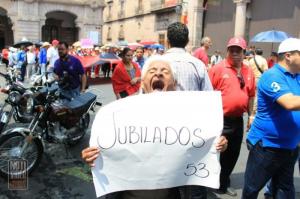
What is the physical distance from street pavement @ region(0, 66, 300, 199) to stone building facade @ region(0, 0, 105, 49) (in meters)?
23.4

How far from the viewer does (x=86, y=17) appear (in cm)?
3484

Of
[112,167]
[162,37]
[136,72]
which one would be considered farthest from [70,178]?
[162,37]

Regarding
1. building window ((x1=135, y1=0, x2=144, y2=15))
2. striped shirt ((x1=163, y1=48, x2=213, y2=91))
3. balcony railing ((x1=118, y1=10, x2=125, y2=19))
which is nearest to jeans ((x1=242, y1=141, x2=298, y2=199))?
striped shirt ((x1=163, y1=48, x2=213, y2=91))

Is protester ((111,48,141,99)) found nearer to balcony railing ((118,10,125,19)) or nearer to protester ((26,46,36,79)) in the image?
protester ((26,46,36,79))

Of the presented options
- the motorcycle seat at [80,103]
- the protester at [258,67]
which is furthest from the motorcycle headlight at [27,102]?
the protester at [258,67]

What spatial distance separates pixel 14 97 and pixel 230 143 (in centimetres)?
311

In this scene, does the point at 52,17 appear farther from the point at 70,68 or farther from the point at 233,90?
the point at 233,90

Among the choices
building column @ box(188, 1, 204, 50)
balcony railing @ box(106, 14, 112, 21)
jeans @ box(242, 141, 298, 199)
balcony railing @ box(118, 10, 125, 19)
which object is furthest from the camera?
balcony railing @ box(106, 14, 112, 21)

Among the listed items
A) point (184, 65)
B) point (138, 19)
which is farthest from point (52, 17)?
point (184, 65)

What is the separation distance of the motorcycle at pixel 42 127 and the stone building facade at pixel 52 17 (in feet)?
76.1

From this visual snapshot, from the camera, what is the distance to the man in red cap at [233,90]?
4.38 m

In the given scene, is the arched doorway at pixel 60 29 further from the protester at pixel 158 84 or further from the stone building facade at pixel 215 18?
the protester at pixel 158 84

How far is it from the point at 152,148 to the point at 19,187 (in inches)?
124

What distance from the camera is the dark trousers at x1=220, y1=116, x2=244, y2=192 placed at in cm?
448
